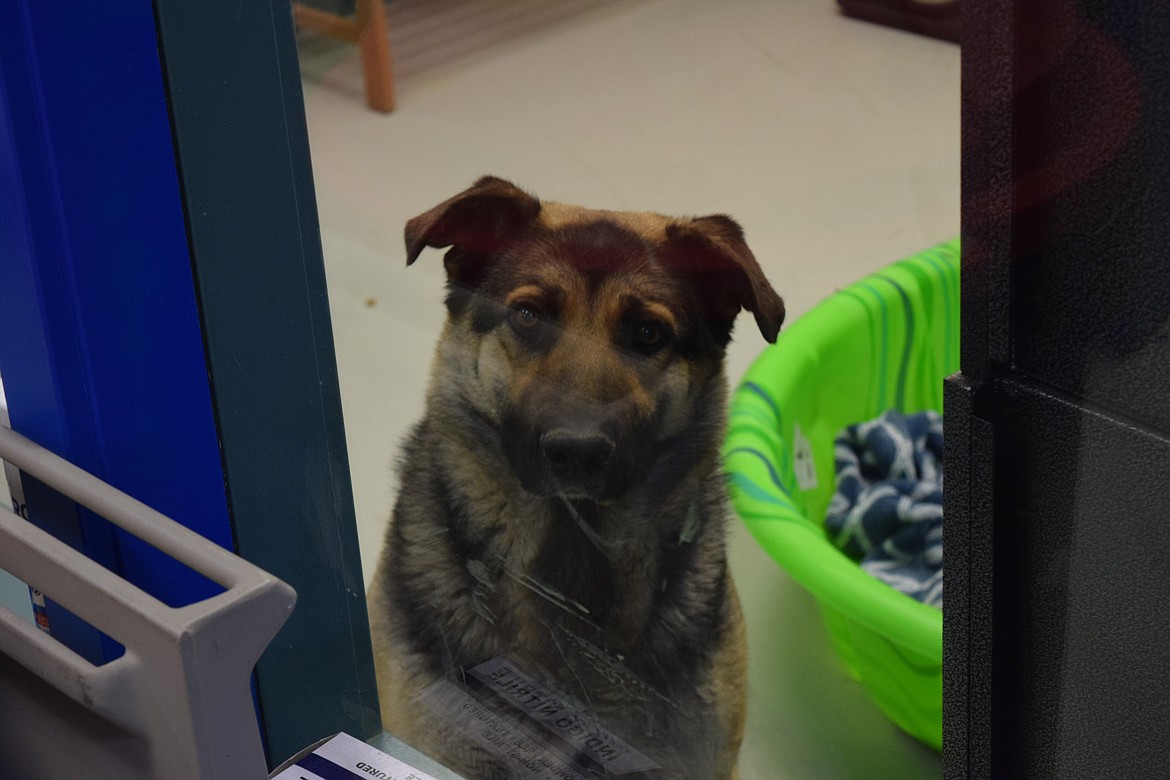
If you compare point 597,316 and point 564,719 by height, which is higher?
point 597,316

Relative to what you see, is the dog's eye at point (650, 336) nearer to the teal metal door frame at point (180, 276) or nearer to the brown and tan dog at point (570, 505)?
the brown and tan dog at point (570, 505)

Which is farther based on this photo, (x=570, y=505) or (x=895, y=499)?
(x=895, y=499)

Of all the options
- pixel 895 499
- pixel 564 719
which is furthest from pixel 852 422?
pixel 564 719

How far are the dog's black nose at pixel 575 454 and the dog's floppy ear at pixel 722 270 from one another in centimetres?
8

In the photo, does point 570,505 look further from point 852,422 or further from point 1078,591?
point 852,422

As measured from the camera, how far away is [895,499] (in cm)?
114

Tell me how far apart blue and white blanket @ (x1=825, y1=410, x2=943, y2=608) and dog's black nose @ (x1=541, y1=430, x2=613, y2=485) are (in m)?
0.54

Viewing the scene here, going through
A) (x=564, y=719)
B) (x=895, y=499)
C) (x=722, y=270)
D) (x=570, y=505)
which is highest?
(x=722, y=270)

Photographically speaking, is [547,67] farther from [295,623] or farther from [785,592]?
[785,592]

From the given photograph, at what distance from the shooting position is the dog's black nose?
609mm

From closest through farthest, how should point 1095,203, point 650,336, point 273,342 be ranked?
point 1095,203, point 650,336, point 273,342

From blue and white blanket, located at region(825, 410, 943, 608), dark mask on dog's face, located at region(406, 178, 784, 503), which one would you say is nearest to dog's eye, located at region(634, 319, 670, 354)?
dark mask on dog's face, located at region(406, 178, 784, 503)

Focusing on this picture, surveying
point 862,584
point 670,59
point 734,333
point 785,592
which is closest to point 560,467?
point 734,333

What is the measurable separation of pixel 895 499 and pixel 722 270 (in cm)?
60
